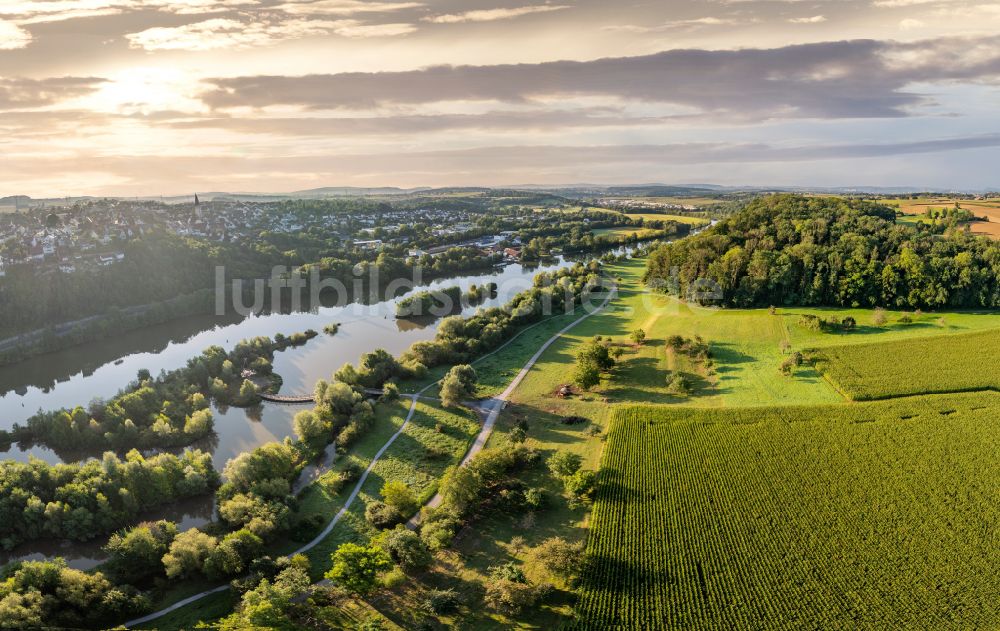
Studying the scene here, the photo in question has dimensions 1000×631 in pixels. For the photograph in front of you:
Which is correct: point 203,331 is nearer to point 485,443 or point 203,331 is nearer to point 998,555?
point 485,443

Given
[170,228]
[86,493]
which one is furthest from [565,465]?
[170,228]

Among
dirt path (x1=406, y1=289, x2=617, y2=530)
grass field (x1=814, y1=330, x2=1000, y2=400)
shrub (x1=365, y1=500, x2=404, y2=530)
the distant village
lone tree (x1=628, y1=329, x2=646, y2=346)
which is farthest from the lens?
the distant village

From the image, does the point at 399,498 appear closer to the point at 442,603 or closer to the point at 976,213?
the point at 442,603

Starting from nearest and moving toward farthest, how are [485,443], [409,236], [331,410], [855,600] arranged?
[855,600], [485,443], [331,410], [409,236]

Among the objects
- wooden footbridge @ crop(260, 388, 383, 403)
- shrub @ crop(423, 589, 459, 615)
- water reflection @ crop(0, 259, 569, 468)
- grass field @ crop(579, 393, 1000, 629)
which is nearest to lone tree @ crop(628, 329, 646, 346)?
grass field @ crop(579, 393, 1000, 629)

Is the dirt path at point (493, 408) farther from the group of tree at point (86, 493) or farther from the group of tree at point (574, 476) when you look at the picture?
the group of tree at point (86, 493)

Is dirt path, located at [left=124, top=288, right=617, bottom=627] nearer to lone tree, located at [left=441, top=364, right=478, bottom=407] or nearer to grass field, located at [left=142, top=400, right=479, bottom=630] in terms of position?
grass field, located at [left=142, top=400, right=479, bottom=630]

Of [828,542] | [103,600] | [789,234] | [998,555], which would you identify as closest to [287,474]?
[103,600]
